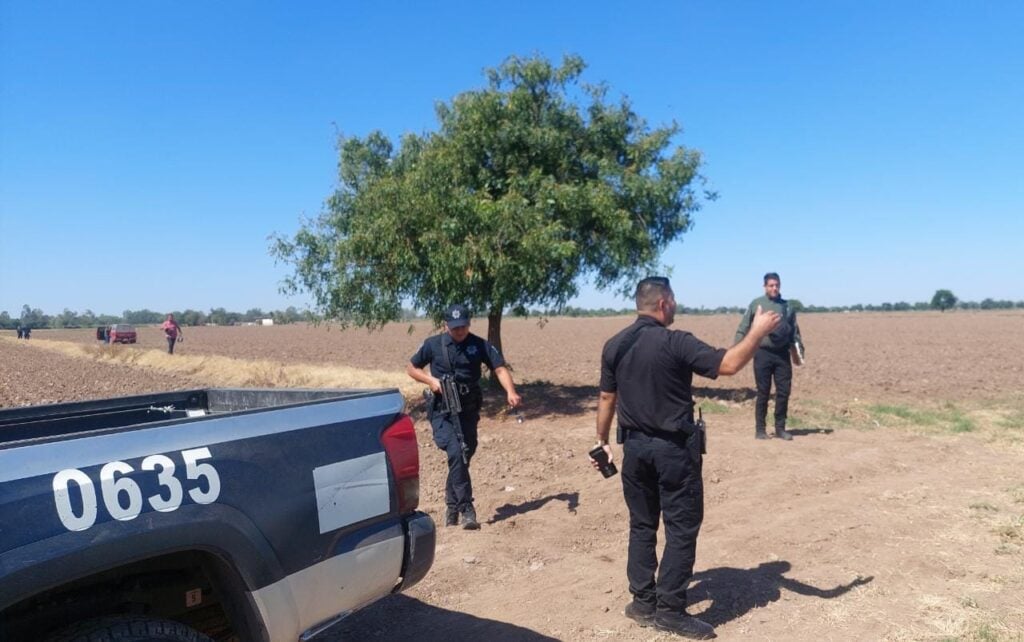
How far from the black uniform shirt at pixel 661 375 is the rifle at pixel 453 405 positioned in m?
2.28

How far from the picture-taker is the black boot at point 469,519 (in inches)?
247

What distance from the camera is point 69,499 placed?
87.7 inches

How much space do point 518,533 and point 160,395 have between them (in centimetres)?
310

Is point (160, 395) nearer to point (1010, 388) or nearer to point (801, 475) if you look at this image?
point (801, 475)

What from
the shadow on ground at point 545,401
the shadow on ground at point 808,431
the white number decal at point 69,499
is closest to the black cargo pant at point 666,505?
the white number decal at point 69,499

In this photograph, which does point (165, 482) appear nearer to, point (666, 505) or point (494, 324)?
point (666, 505)

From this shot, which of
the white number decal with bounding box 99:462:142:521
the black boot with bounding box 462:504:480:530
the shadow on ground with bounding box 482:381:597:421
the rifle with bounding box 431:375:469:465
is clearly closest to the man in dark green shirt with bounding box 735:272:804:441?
the shadow on ground with bounding box 482:381:597:421

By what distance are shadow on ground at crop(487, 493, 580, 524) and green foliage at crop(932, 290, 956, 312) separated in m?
159

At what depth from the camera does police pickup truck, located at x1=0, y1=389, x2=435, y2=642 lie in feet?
7.26

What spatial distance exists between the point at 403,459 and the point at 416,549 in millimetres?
389

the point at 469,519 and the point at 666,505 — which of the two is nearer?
the point at 666,505

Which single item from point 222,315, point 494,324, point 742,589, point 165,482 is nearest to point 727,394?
point 494,324

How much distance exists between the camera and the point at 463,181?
13.0 m

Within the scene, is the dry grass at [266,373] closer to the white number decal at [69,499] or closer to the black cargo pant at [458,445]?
the black cargo pant at [458,445]
